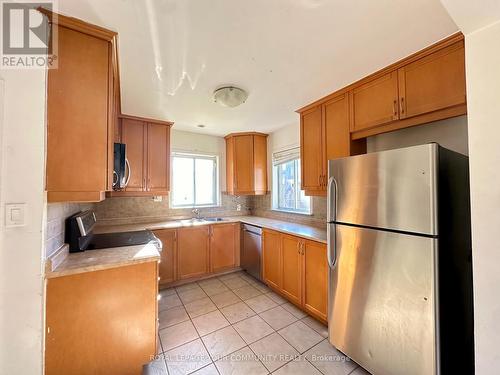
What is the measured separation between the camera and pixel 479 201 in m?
0.99

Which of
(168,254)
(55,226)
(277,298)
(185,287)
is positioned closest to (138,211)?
(168,254)

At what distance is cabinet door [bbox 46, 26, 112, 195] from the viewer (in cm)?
122

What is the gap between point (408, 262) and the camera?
4.14ft

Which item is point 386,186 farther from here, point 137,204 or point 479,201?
point 137,204

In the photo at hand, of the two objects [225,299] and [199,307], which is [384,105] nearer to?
[225,299]

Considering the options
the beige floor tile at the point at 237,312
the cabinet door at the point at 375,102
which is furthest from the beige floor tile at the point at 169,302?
the cabinet door at the point at 375,102

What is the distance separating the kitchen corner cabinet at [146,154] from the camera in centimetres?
281

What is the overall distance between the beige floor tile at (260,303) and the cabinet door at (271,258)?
7.8 inches

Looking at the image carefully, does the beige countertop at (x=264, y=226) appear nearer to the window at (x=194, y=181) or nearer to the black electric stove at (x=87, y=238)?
the window at (x=194, y=181)

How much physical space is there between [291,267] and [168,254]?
5.52 ft

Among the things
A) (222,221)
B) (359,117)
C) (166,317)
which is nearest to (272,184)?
(222,221)

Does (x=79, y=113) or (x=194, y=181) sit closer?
(x=79, y=113)

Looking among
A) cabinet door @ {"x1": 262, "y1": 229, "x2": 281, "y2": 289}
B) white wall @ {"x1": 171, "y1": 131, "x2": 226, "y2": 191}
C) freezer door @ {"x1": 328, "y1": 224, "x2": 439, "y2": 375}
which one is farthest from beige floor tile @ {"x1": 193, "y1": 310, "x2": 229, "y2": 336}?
white wall @ {"x1": 171, "y1": 131, "x2": 226, "y2": 191}

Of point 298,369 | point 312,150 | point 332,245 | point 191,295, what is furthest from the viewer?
point 191,295
